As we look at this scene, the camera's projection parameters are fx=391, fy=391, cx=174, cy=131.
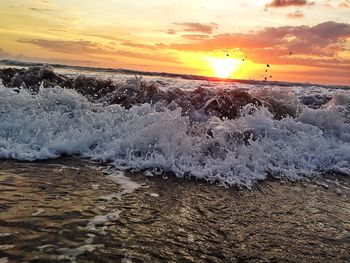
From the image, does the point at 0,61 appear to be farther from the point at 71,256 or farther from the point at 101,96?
the point at 71,256

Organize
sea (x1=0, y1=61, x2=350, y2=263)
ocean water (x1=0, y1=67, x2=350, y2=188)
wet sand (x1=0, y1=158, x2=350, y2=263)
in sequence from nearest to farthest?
wet sand (x1=0, y1=158, x2=350, y2=263)
sea (x1=0, y1=61, x2=350, y2=263)
ocean water (x1=0, y1=67, x2=350, y2=188)

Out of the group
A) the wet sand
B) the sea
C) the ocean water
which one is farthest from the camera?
the ocean water

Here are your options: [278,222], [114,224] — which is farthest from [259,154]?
[114,224]

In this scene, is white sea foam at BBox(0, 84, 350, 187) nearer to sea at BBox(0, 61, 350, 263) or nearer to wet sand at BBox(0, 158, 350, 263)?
sea at BBox(0, 61, 350, 263)

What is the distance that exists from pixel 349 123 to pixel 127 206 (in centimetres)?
840

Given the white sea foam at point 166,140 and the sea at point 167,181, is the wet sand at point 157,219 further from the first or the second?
→ the white sea foam at point 166,140

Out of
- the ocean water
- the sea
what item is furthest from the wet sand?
the ocean water

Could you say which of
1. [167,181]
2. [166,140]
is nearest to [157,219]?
[167,181]

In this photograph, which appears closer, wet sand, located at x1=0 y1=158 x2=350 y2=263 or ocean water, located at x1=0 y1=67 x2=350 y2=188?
wet sand, located at x1=0 y1=158 x2=350 y2=263

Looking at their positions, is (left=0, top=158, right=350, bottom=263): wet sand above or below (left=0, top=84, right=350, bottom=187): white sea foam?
below

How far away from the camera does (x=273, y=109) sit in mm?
11852

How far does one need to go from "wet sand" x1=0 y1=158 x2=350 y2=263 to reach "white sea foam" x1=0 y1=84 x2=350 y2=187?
65 cm

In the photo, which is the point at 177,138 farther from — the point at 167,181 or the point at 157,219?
the point at 157,219

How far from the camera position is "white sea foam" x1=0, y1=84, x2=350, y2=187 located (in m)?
6.96
